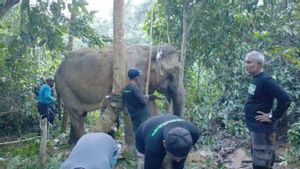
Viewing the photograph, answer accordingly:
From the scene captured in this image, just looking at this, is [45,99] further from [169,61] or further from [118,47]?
[118,47]

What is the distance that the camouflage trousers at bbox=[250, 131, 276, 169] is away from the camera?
5.48 metres

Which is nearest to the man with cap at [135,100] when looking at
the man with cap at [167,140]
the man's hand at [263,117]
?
the man's hand at [263,117]

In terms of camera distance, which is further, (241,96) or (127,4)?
(127,4)

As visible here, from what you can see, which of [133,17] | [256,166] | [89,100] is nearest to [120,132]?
[89,100]

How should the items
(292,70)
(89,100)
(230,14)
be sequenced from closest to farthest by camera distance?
(292,70) → (89,100) → (230,14)

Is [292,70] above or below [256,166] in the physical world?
above

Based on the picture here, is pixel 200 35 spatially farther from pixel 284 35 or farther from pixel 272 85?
pixel 272 85

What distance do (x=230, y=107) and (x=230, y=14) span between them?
194 cm

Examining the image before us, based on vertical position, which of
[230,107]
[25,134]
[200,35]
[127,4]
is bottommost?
[25,134]

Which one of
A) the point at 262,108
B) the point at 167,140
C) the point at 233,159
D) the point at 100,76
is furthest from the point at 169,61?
the point at 167,140

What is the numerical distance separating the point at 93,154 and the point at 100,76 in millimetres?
5420

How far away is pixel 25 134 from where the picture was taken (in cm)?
1023

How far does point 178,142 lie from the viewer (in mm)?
3895

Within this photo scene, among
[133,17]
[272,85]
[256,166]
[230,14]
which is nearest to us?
[272,85]
